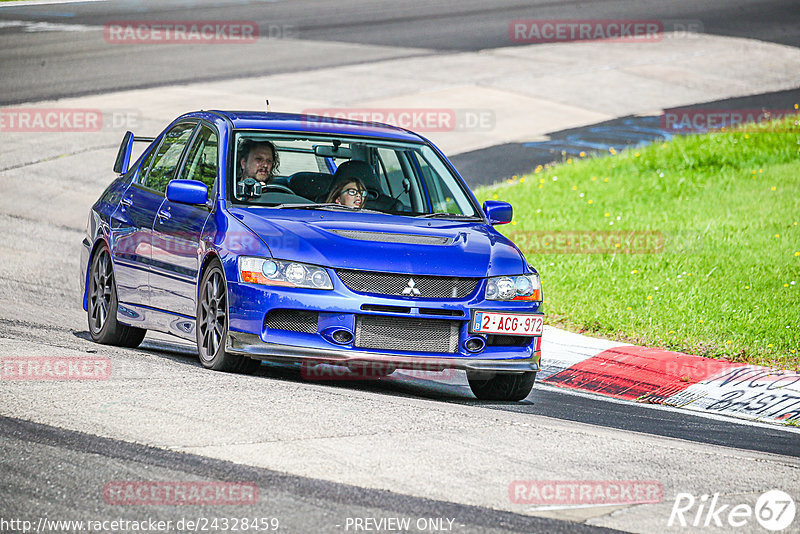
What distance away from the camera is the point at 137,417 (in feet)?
21.2

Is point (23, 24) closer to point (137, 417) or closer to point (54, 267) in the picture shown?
point (54, 267)

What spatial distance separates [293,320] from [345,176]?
1568 mm

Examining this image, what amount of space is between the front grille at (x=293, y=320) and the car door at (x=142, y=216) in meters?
1.65

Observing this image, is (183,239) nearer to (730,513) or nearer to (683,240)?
(730,513)

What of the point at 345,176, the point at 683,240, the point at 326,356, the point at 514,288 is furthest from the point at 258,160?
the point at 683,240

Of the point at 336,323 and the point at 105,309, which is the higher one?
the point at 336,323

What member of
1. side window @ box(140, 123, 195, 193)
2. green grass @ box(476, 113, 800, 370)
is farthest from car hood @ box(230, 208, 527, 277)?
green grass @ box(476, 113, 800, 370)

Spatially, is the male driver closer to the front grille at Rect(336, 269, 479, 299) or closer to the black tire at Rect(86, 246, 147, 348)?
the front grille at Rect(336, 269, 479, 299)

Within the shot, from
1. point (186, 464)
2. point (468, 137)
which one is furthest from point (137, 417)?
point (468, 137)

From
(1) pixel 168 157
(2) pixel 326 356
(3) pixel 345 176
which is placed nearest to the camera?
(2) pixel 326 356

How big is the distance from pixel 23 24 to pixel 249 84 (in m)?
8.60

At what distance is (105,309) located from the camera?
31.4 feet

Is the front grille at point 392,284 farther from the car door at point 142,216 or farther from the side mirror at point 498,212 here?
the car door at point 142,216

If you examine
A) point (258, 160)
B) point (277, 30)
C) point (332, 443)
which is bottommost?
point (332, 443)
